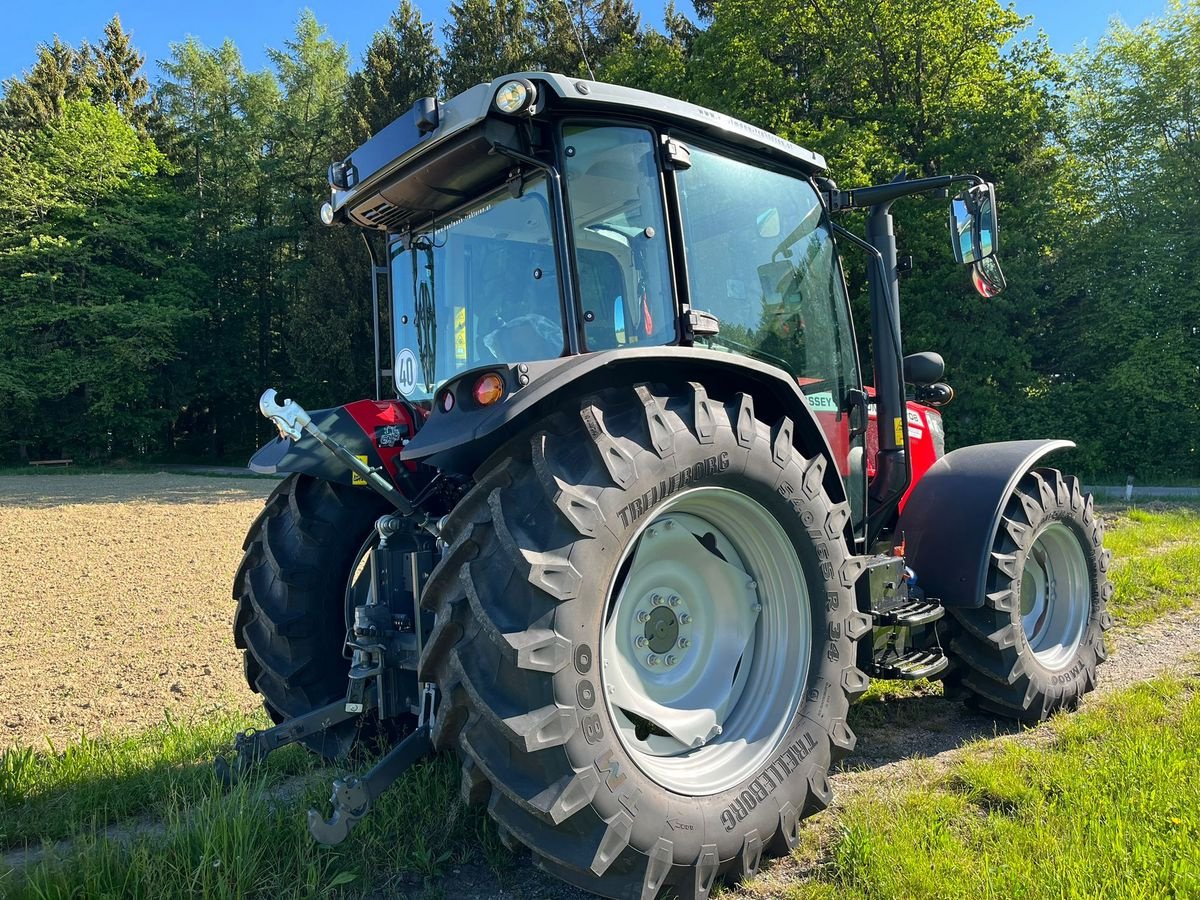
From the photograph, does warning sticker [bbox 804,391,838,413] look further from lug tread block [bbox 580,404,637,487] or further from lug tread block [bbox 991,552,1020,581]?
lug tread block [bbox 580,404,637,487]

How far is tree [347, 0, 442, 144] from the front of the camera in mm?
24688

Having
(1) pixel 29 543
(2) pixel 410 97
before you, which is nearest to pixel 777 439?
(1) pixel 29 543

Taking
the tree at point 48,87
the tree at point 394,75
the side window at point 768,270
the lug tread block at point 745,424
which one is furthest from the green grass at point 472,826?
the tree at point 48,87

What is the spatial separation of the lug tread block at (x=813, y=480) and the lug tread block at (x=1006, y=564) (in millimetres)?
1385

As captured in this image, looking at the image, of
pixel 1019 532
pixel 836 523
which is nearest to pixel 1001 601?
pixel 1019 532

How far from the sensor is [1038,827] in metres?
2.65

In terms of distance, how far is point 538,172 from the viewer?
2.76m

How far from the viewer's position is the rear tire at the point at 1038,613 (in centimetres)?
368

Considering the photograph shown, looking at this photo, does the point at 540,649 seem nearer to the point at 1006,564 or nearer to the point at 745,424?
the point at 745,424

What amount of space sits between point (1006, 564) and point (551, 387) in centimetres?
257

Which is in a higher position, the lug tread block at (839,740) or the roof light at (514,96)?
the roof light at (514,96)

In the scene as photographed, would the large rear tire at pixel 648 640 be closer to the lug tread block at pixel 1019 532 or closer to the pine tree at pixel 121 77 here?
the lug tread block at pixel 1019 532

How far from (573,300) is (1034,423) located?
18972 millimetres

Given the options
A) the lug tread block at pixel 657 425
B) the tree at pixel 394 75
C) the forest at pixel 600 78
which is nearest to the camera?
the lug tread block at pixel 657 425
